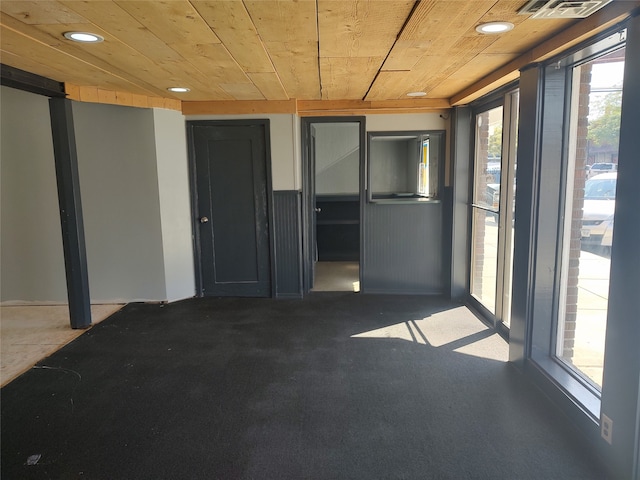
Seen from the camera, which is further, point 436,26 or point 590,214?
point 590,214

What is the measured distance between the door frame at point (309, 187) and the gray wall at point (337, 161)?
5.81 feet

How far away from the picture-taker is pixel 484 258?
452cm

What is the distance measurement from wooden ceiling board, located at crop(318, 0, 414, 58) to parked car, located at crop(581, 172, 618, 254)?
4.65ft

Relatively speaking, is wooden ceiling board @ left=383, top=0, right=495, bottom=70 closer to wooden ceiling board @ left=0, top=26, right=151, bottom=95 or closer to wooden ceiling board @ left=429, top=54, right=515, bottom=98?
wooden ceiling board @ left=429, top=54, right=515, bottom=98

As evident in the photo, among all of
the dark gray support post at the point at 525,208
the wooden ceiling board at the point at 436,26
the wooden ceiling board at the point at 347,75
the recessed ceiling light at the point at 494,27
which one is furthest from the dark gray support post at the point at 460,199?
the recessed ceiling light at the point at 494,27

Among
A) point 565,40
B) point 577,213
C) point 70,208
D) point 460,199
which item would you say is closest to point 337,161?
point 460,199

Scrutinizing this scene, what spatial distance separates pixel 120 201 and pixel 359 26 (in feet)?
11.3

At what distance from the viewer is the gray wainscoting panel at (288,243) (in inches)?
198

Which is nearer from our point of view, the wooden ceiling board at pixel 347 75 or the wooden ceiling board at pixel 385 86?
→ the wooden ceiling board at pixel 347 75

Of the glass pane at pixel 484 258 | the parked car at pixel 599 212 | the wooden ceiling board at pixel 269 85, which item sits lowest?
the glass pane at pixel 484 258

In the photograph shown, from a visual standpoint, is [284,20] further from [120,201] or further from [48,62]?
[120,201]

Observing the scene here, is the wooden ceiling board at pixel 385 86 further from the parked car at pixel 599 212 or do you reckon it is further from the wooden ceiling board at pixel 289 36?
the parked car at pixel 599 212

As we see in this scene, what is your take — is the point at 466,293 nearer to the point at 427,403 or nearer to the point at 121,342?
the point at 427,403

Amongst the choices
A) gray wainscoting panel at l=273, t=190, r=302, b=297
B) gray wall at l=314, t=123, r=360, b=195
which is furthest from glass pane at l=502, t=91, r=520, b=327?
gray wall at l=314, t=123, r=360, b=195
